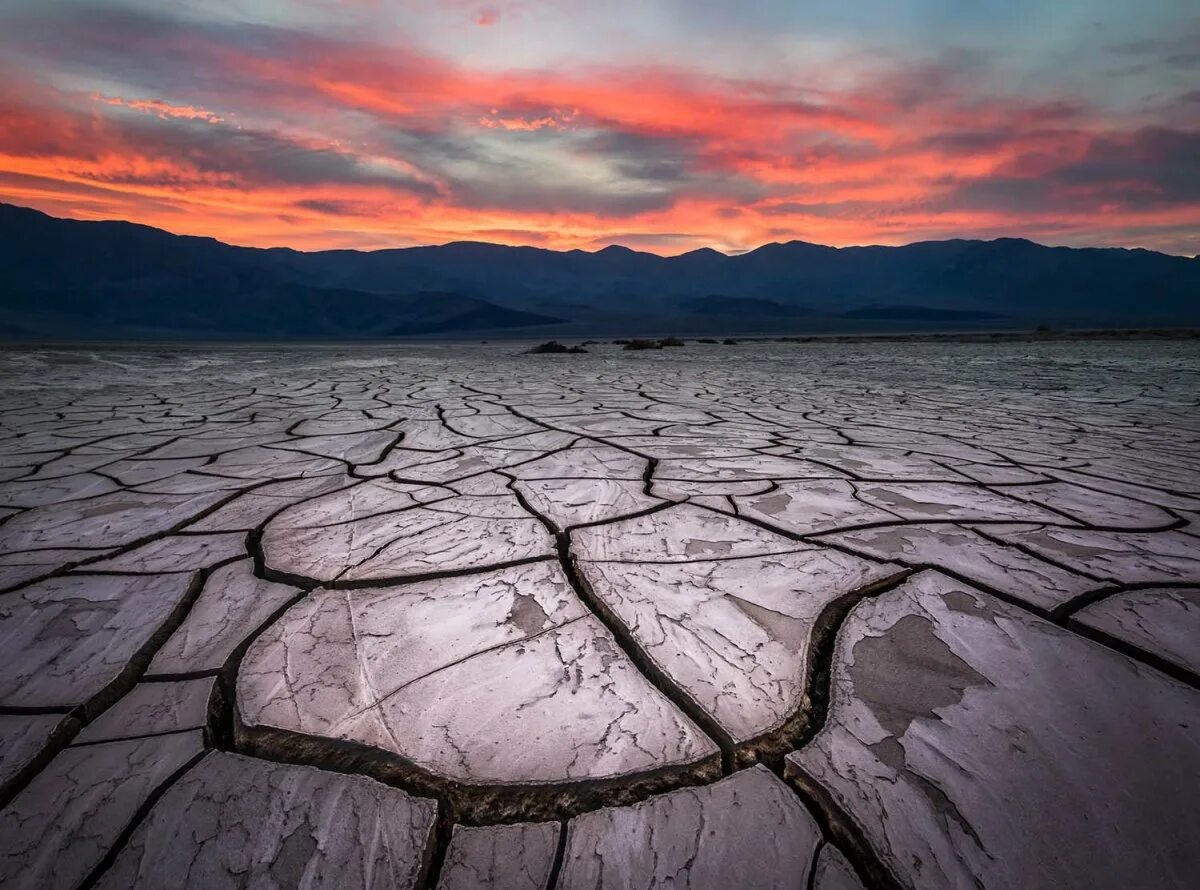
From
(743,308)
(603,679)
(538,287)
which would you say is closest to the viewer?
(603,679)

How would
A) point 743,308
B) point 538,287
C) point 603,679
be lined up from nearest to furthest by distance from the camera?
point 603,679 < point 743,308 < point 538,287

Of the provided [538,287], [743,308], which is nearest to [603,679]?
[743,308]

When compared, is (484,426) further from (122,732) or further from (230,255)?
(230,255)

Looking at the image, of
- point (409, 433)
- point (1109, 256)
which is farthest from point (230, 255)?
point (1109, 256)

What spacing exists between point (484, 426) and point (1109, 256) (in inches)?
5262

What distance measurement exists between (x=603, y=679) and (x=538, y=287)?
345ft

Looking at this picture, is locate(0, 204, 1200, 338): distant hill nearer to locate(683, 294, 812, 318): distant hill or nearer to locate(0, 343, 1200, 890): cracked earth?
locate(683, 294, 812, 318): distant hill

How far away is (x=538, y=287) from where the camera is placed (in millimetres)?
100812

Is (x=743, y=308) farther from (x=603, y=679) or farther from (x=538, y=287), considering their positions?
(x=603, y=679)

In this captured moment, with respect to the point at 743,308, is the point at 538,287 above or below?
above

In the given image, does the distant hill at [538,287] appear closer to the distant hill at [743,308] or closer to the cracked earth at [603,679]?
the distant hill at [743,308]

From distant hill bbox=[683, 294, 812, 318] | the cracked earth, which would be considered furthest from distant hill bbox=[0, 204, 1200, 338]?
the cracked earth

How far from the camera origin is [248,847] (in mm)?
552

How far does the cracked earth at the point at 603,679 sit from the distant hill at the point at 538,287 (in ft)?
113
